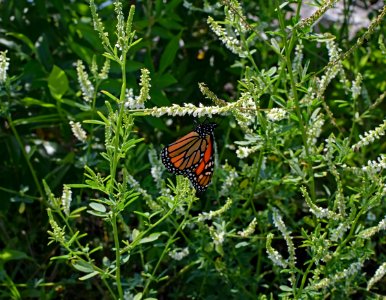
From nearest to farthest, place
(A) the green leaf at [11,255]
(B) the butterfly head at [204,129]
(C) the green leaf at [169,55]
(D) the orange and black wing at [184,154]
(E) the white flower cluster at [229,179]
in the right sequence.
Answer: (D) the orange and black wing at [184,154], (B) the butterfly head at [204,129], (E) the white flower cluster at [229,179], (A) the green leaf at [11,255], (C) the green leaf at [169,55]

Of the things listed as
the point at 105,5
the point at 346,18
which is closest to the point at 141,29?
the point at 105,5

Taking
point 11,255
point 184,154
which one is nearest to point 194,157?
point 184,154

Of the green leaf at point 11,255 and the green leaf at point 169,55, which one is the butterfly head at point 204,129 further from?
the green leaf at point 11,255

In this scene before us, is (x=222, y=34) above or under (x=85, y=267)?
above

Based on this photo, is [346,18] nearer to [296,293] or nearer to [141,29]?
[141,29]

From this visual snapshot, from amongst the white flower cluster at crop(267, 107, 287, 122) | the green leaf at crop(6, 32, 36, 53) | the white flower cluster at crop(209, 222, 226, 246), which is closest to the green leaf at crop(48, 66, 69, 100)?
the green leaf at crop(6, 32, 36, 53)

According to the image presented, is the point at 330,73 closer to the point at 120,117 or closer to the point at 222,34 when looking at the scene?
the point at 222,34

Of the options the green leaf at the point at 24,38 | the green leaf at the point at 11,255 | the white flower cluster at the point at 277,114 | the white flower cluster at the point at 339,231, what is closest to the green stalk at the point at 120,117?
the white flower cluster at the point at 277,114

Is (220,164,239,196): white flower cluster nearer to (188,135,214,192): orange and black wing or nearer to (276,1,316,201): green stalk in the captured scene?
(188,135,214,192): orange and black wing
